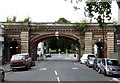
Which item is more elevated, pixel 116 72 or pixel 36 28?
pixel 36 28

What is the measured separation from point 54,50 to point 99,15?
14506 centimetres

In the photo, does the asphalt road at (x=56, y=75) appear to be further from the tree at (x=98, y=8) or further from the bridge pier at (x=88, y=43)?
the bridge pier at (x=88, y=43)

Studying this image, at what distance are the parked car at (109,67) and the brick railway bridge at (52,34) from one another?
35407 millimetres

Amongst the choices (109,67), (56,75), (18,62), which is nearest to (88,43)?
(18,62)

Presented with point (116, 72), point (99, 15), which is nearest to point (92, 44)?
point (116, 72)

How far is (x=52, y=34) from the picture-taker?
74188 mm

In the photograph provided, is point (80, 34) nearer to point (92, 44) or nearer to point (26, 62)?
point (92, 44)

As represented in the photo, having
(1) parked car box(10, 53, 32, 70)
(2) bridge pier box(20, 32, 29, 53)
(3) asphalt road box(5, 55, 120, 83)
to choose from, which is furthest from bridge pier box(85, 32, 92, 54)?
(1) parked car box(10, 53, 32, 70)

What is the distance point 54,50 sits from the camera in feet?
560

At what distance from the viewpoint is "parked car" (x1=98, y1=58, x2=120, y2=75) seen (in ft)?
112

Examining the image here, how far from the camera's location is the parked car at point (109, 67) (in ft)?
112

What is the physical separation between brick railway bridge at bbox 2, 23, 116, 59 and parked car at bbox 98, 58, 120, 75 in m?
35.4

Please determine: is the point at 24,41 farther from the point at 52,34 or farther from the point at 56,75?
the point at 56,75

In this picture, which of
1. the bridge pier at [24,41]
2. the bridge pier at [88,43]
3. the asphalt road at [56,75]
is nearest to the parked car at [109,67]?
the asphalt road at [56,75]
